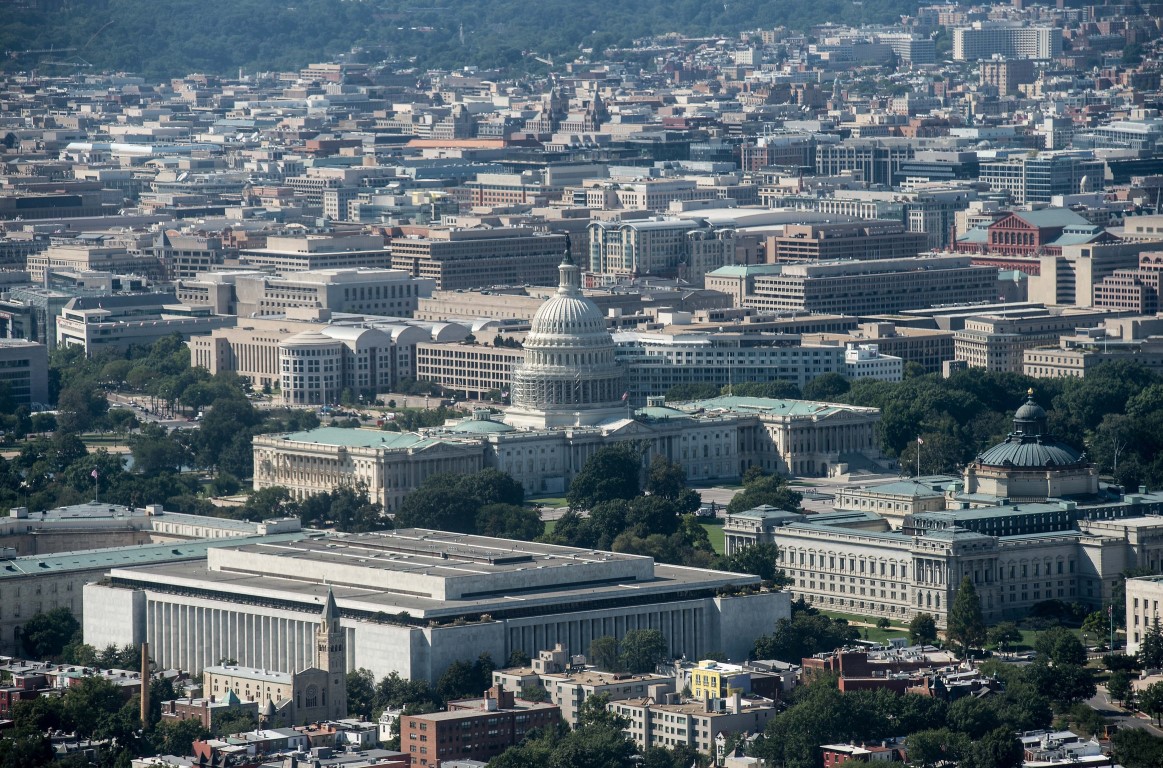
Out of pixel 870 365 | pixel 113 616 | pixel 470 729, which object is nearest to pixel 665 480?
pixel 870 365

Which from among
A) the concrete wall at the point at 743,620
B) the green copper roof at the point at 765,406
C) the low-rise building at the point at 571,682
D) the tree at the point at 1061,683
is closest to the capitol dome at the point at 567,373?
the green copper roof at the point at 765,406

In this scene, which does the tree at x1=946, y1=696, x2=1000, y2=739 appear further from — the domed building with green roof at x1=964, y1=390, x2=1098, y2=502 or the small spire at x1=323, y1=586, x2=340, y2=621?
the domed building with green roof at x1=964, y1=390, x2=1098, y2=502

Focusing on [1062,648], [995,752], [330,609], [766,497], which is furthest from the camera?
[766,497]

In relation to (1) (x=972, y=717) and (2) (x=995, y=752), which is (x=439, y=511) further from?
(2) (x=995, y=752)

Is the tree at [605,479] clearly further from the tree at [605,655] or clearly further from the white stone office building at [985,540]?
the tree at [605,655]

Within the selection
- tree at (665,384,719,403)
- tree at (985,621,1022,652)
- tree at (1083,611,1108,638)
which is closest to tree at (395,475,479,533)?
tree at (985,621,1022,652)

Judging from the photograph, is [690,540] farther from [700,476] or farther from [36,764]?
[36,764]

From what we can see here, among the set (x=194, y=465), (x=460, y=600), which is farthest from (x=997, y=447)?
(x=194, y=465)
